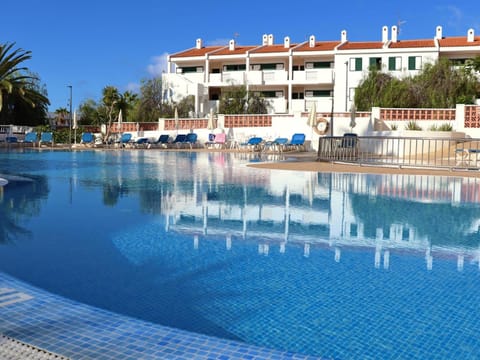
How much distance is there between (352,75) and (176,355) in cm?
3817

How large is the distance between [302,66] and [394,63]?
8.07 metres

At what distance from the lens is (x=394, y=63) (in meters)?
38.0

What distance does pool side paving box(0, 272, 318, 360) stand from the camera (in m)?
2.68

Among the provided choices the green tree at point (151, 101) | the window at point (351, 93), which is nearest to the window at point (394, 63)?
the window at point (351, 93)

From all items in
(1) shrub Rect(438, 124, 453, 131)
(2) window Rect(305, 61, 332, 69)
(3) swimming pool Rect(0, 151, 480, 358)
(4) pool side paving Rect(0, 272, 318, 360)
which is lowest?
(3) swimming pool Rect(0, 151, 480, 358)

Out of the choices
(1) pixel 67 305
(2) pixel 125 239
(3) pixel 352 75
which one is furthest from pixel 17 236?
(3) pixel 352 75

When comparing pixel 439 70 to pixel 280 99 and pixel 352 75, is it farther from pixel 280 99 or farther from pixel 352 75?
pixel 280 99

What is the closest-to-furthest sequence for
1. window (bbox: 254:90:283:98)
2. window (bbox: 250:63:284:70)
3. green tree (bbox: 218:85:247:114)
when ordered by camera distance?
green tree (bbox: 218:85:247:114) < window (bbox: 254:90:283:98) < window (bbox: 250:63:284:70)

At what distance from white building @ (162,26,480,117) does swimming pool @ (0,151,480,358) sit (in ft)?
96.7

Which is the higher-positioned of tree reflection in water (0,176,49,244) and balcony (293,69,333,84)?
balcony (293,69,333,84)

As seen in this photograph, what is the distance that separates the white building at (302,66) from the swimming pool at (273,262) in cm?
2948

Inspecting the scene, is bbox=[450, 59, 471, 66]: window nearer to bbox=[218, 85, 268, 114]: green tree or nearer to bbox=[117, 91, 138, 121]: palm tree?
bbox=[218, 85, 268, 114]: green tree

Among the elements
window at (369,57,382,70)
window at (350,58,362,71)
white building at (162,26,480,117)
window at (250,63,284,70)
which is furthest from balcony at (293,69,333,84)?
window at (369,57,382,70)

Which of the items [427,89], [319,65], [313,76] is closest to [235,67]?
[319,65]
